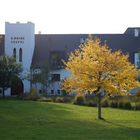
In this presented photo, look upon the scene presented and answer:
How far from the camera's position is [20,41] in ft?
245

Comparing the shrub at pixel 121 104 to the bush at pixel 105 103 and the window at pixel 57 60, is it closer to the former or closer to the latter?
the bush at pixel 105 103

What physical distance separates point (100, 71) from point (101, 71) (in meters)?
0.07

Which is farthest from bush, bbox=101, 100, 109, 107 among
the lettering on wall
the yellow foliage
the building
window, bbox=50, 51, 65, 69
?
the lettering on wall

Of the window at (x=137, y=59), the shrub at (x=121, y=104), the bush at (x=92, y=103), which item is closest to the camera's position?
the shrub at (x=121, y=104)

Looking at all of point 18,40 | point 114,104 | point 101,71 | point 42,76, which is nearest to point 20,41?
point 18,40

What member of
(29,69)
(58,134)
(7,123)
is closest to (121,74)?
(7,123)

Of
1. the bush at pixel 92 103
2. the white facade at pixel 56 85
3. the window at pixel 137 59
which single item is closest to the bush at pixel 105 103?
the bush at pixel 92 103

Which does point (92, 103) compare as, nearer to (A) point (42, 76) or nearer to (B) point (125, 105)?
(B) point (125, 105)

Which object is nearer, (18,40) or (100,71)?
(100,71)

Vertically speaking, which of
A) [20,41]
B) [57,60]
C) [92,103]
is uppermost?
[20,41]

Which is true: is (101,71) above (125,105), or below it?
above

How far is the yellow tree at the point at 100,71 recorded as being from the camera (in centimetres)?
3291

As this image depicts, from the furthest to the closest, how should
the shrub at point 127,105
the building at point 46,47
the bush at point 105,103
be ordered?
1. the building at point 46,47
2. the bush at point 105,103
3. the shrub at point 127,105

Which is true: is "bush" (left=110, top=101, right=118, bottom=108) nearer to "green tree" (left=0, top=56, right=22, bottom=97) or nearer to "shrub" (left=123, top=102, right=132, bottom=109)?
"shrub" (left=123, top=102, right=132, bottom=109)
